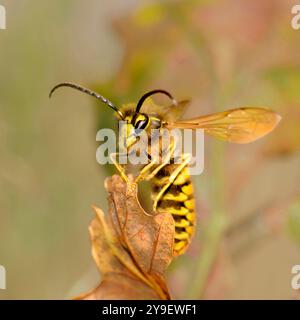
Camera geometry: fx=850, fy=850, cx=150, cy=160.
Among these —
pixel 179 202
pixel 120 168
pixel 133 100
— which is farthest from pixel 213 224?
pixel 120 168

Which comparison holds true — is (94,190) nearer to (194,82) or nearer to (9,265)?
(9,265)

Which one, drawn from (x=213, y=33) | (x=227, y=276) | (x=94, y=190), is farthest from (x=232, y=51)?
(x=94, y=190)

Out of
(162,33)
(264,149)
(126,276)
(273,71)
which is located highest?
(162,33)

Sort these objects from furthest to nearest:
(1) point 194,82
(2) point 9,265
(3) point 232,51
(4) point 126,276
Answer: (2) point 9,265 → (1) point 194,82 → (3) point 232,51 → (4) point 126,276

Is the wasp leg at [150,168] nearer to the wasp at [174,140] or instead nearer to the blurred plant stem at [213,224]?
the wasp at [174,140]

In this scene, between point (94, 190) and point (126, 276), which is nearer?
point (126, 276)

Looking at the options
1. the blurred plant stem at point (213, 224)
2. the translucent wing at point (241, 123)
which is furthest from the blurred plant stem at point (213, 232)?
the translucent wing at point (241, 123)

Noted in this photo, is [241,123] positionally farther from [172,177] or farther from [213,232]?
[213,232]
